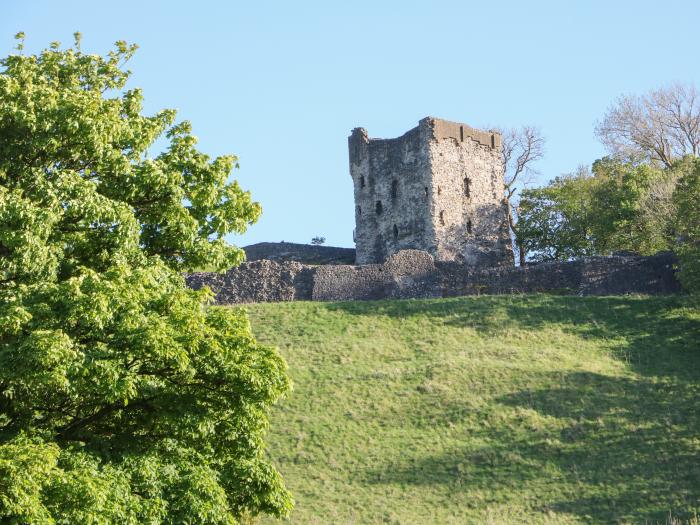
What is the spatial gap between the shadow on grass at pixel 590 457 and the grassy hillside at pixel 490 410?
0.19ft

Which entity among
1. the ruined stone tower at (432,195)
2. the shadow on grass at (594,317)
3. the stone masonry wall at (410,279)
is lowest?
the shadow on grass at (594,317)

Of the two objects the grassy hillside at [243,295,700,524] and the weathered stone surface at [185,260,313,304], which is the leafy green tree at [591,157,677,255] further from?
the weathered stone surface at [185,260,313,304]

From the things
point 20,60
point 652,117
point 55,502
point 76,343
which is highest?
point 652,117

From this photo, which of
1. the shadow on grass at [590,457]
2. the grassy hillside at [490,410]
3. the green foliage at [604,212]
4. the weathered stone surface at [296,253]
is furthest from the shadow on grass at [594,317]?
the weathered stone surface at [296,253]

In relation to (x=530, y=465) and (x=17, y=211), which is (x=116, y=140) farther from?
(x=530, y=465)

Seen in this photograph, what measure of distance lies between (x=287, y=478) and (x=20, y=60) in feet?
43.6

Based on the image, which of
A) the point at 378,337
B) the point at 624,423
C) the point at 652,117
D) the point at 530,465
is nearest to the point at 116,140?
the point at 530,465

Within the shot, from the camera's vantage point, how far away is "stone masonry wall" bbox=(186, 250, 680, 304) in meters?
43.3

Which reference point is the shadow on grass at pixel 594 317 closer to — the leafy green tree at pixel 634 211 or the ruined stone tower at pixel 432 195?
the leafy green tree at pixel 634 211

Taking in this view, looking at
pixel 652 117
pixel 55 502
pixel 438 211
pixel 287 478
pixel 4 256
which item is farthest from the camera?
pixel 652 117

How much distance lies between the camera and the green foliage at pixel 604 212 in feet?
158

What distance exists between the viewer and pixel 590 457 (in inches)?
1069

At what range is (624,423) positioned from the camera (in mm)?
29109

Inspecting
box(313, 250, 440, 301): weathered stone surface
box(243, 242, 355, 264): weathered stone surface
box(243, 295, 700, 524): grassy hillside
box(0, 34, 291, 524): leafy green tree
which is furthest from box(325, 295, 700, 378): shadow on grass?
box(0, 34, 291, 524): leafy green tree
